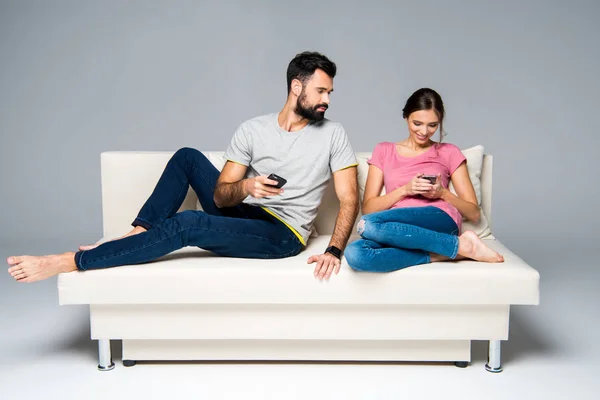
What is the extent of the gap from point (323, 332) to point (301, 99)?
42.9 inches

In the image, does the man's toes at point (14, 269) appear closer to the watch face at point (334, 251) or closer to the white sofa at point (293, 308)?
the white sofa at point (293, 308)

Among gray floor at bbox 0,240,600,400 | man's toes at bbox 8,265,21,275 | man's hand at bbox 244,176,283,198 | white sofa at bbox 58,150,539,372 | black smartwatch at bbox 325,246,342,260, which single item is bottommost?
gray floor at bbox 0,240,600,400

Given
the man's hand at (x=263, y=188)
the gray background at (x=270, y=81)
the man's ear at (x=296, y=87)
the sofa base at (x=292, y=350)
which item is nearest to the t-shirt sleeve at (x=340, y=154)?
the man's ear at (x=296, y=87)

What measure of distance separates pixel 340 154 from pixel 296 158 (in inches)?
8.2

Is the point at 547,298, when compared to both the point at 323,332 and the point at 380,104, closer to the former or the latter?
the point at 323,332

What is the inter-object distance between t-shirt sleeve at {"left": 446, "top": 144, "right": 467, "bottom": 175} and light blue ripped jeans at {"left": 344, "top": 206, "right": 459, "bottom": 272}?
0.51 metres

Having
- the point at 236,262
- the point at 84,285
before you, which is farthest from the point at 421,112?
the point at 84,285

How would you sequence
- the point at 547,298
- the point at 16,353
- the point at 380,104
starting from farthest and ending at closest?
the point at 380,104 → the point at 547,298 → the point at 16,353

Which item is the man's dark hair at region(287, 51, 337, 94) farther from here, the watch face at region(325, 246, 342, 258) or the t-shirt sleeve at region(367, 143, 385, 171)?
the watch face at region(325, 246, 342, 258)

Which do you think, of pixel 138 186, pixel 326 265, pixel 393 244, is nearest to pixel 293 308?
pixel 326 265

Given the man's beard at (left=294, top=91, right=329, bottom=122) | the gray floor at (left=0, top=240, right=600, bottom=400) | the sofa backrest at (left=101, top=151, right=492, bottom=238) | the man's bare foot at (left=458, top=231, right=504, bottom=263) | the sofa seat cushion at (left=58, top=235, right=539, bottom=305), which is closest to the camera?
the gray floor at (left=0, top=240, right=600, bottom=400)

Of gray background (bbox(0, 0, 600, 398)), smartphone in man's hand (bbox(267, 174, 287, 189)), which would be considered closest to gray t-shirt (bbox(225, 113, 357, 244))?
smartphone in man's hand (bbox(267, 174, 287, 189))

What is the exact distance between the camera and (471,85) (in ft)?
18.9

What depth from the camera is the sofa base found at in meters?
3.14
